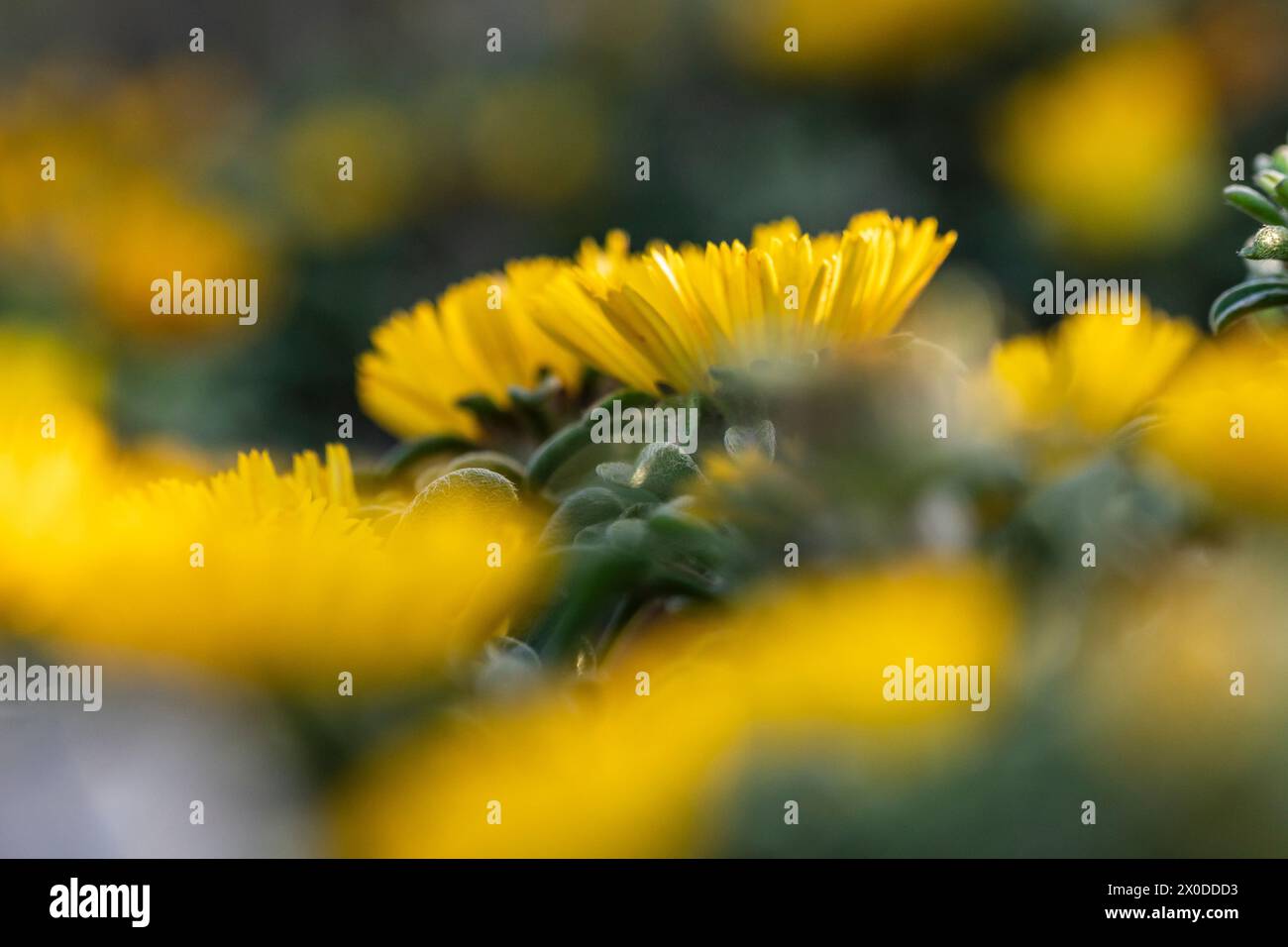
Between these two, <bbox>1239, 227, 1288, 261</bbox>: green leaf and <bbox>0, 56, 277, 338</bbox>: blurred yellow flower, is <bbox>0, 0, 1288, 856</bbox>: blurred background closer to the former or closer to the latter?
<bbox>0, 56, 277, 338</bbox>: blurred yellow flower

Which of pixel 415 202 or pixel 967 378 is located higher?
pixel 415 202

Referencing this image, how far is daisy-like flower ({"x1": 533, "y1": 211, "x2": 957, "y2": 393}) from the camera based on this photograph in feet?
1.63

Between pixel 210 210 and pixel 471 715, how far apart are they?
5.90 feet

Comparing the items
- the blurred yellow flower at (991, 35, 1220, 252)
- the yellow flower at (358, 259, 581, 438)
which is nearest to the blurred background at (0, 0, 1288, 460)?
the blurred yellow flower at (991, 35, 1220, 252)

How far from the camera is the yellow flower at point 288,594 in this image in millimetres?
374

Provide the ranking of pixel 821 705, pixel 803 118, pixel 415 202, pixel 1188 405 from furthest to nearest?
pixel 415 202 < pixel 803 118 < pixel 1188 405 < pixel 821 705

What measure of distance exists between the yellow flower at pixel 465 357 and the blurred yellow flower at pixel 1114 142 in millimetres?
1343

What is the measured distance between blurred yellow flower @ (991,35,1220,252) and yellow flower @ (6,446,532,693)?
156 cm

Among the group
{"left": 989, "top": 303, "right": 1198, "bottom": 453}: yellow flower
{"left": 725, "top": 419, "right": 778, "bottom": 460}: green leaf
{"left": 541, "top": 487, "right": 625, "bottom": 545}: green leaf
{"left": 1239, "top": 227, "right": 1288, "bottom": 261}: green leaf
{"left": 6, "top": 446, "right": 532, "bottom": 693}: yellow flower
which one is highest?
{"left": 1239, "top": 227, "right": 1288, "bottom": 261}: green leaf

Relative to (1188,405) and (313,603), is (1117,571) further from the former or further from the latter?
(313,603)

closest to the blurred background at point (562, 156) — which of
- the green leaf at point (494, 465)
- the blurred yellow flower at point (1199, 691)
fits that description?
the green leaf at point (494, 465)

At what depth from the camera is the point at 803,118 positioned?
6.59ft

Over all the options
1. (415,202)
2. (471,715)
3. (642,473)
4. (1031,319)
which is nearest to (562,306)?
(642,473)

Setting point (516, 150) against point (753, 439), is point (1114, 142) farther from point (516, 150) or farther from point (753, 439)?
point (753, 439)
